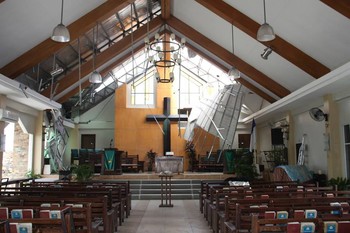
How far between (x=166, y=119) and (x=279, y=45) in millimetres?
9203

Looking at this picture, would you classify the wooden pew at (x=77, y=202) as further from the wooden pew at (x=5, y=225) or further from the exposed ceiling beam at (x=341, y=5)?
the exposed ceiling beam at (x=341, y=5)

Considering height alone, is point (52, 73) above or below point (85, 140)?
above

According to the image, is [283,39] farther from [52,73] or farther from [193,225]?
[52,73]

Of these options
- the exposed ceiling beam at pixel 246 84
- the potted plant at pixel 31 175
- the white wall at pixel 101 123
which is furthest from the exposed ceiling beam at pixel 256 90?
the potted plant at pixel 31 175

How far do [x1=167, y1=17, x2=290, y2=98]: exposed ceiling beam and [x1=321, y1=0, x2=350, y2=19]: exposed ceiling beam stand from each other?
5.38m

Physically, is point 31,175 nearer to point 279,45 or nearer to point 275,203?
point 279,45

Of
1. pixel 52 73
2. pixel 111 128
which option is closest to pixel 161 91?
pixel 111 128

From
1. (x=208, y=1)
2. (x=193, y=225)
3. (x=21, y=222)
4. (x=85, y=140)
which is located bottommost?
(x=193, y=225)

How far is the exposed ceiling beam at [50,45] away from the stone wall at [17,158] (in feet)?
11.7

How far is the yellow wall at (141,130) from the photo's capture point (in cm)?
1802

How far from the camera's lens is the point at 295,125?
41.3 ft

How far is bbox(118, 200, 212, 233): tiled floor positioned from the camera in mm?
6434

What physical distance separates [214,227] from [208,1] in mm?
6069

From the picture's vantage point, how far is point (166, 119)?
58.3 ft
